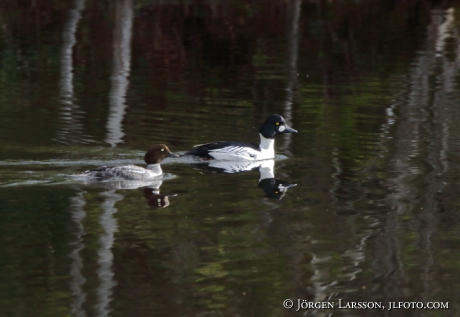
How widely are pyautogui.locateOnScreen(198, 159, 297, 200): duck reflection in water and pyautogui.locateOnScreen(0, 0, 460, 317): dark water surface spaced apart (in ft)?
0.28

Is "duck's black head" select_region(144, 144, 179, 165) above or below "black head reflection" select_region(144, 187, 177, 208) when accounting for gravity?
above

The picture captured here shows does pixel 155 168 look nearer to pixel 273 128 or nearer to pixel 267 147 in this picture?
pixel 267 147

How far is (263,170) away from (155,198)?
2805mm

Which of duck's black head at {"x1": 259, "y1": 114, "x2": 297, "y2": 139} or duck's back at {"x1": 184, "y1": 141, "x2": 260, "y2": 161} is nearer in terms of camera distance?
duck's back at {"x1": 184, "y1": 141, "x2": 260, "y2": 161}

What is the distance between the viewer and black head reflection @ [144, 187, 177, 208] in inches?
452

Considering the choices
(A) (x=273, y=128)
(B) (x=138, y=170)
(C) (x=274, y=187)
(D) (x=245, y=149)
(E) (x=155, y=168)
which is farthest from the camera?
(A) (x=273, y=128)

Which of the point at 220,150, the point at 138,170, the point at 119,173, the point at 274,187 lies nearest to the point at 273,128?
the point at 220,150

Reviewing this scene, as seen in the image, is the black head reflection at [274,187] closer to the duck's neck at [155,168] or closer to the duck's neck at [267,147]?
the duck's neck at [155,168]

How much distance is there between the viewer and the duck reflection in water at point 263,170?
12.5 m

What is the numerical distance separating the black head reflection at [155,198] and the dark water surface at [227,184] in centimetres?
7

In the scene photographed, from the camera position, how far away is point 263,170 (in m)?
14.3

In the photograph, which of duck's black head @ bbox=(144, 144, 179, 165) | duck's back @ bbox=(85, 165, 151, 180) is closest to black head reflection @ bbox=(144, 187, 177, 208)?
duck's back @ bbox=(85, 165, 151, 180)

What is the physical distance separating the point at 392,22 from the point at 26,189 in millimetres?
27621

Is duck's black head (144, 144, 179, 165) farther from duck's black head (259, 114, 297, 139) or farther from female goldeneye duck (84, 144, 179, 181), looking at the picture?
duck's black head (259, 114, 297, 139)
